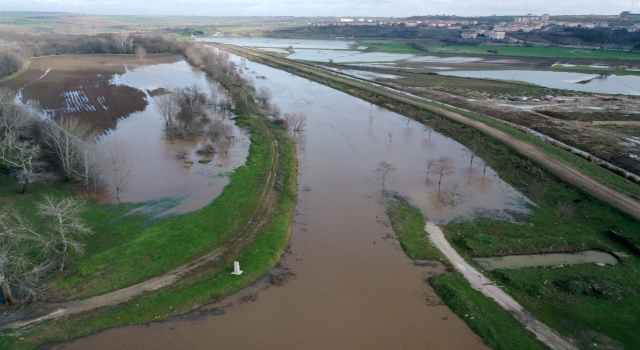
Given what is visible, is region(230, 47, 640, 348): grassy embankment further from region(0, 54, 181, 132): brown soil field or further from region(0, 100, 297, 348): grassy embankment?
region(0, 54, 181, 132): brown soil field

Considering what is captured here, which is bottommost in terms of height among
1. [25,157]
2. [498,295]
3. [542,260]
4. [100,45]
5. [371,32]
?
[498,295]

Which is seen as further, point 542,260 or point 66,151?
point 66,151

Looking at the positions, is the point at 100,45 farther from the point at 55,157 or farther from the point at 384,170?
the point at 384,170

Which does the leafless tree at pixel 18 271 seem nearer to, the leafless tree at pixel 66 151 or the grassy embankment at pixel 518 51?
the leafless tree at pixel 66 151

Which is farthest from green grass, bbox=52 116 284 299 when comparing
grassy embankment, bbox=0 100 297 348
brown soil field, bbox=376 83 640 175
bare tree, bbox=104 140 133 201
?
brown soil field, bbox=376 83 640 175

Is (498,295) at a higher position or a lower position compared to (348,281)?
higher

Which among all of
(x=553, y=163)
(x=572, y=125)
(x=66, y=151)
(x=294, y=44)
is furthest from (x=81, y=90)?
(x=294, y=44)

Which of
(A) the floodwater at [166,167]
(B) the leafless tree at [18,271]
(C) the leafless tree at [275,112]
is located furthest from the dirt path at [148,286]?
(C) the leafless tree at [275,112]

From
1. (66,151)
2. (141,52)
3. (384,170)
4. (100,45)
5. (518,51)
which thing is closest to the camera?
(66,151)
